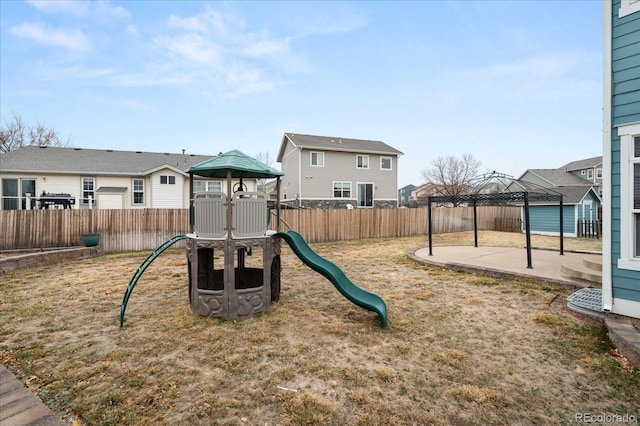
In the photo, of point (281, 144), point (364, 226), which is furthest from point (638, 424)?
point (281, 144)

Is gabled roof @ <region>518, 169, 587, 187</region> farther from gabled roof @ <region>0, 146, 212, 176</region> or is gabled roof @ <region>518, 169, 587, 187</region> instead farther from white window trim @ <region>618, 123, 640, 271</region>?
gabled roof @ <region>0, 146, 212, 176</region>

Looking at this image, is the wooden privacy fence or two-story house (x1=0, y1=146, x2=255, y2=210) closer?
the wooden privacy fence

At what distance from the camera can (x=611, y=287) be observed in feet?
13.6

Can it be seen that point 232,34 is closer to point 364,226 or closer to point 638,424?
point 364,226

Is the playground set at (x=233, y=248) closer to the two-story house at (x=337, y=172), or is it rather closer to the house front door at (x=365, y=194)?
the two-story house at (x=337, y=172)

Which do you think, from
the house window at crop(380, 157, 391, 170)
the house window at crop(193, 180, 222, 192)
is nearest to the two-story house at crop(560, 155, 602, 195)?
the house window at crop(380, 157, 391, 170)

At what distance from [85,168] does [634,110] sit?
72.6 ft

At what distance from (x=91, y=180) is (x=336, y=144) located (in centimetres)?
1659

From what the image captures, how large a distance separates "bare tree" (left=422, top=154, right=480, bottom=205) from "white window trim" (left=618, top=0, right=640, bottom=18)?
1332 inches

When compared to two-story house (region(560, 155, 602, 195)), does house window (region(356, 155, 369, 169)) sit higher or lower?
lower

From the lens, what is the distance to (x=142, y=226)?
11.7 meters

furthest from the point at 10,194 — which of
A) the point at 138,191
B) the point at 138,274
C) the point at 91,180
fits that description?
the point at 138,274

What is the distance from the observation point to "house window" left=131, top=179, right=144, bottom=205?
17656 millimetres

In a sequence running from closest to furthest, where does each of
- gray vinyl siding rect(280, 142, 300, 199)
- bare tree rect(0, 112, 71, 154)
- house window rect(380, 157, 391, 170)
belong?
gray vinyl siding rect(280, 142, 300, 199) < house window rect(380, 157, 391, 170) < bare tree rect(0, 112, 71, 154)
